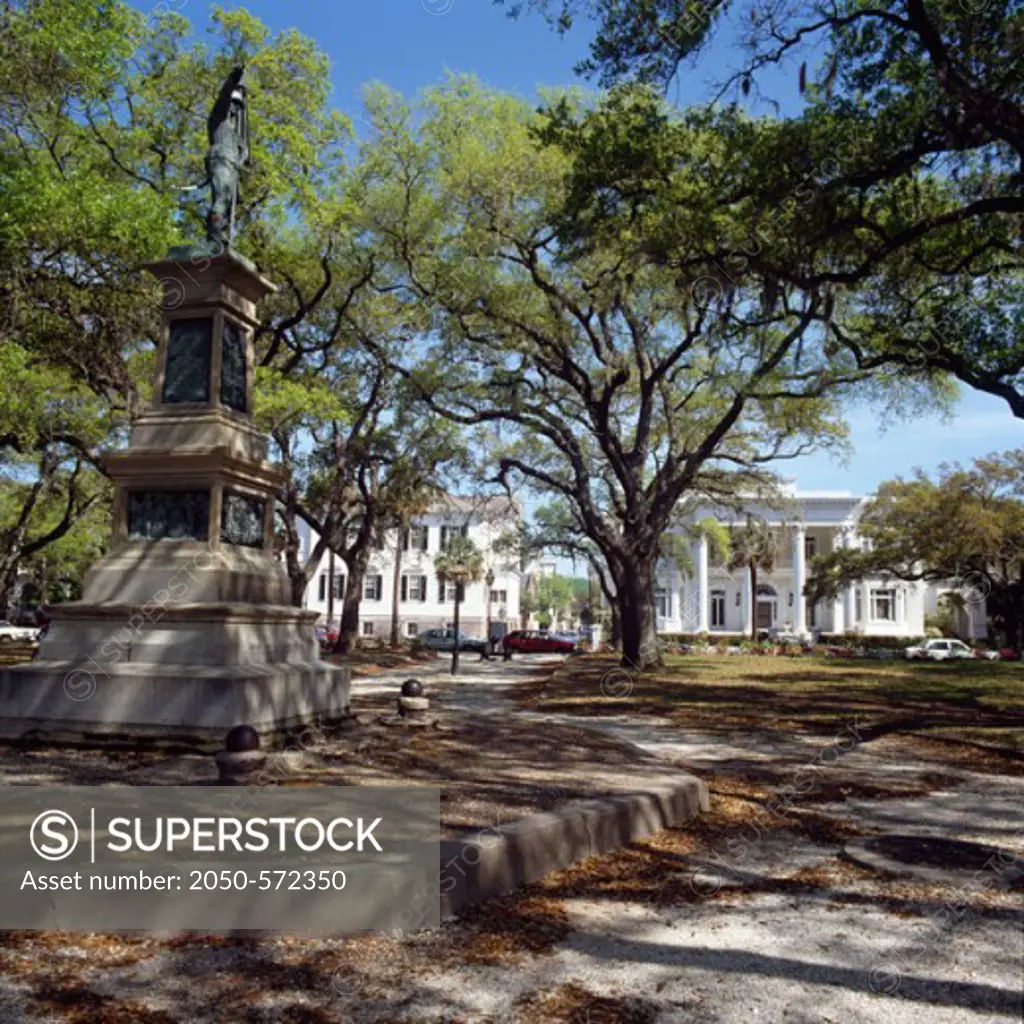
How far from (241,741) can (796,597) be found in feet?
239

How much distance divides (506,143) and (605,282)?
405 centimetres

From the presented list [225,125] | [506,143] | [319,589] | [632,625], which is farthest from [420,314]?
[319,589]

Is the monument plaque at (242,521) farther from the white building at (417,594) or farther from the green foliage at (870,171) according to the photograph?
the white building at (417,594)

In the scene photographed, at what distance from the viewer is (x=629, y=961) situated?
3.97 metres

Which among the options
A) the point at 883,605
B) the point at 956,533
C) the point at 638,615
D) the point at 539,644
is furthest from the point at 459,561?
the point at 883,605

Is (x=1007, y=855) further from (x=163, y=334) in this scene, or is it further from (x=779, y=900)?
(x=163, y=334)

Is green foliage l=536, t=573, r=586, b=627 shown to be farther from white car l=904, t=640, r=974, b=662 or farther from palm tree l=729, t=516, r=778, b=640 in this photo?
white car l=904, t=640, r=974, b=662

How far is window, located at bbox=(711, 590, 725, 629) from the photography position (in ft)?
263

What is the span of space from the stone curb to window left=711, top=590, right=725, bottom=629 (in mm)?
75482

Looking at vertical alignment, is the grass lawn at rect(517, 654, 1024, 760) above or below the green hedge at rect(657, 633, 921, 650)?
above

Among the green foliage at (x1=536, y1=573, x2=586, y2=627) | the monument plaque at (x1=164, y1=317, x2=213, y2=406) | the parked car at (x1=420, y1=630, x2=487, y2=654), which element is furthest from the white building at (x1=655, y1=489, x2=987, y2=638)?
the monument plaque at (x1=164, y1=317, x2=213, y2=406)

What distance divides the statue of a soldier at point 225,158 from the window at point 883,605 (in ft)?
239

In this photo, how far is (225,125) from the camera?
Answer: 35.1ft

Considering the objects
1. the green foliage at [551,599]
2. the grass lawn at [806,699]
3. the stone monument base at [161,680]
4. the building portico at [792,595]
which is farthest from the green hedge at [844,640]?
the green foliage at [551,599]
